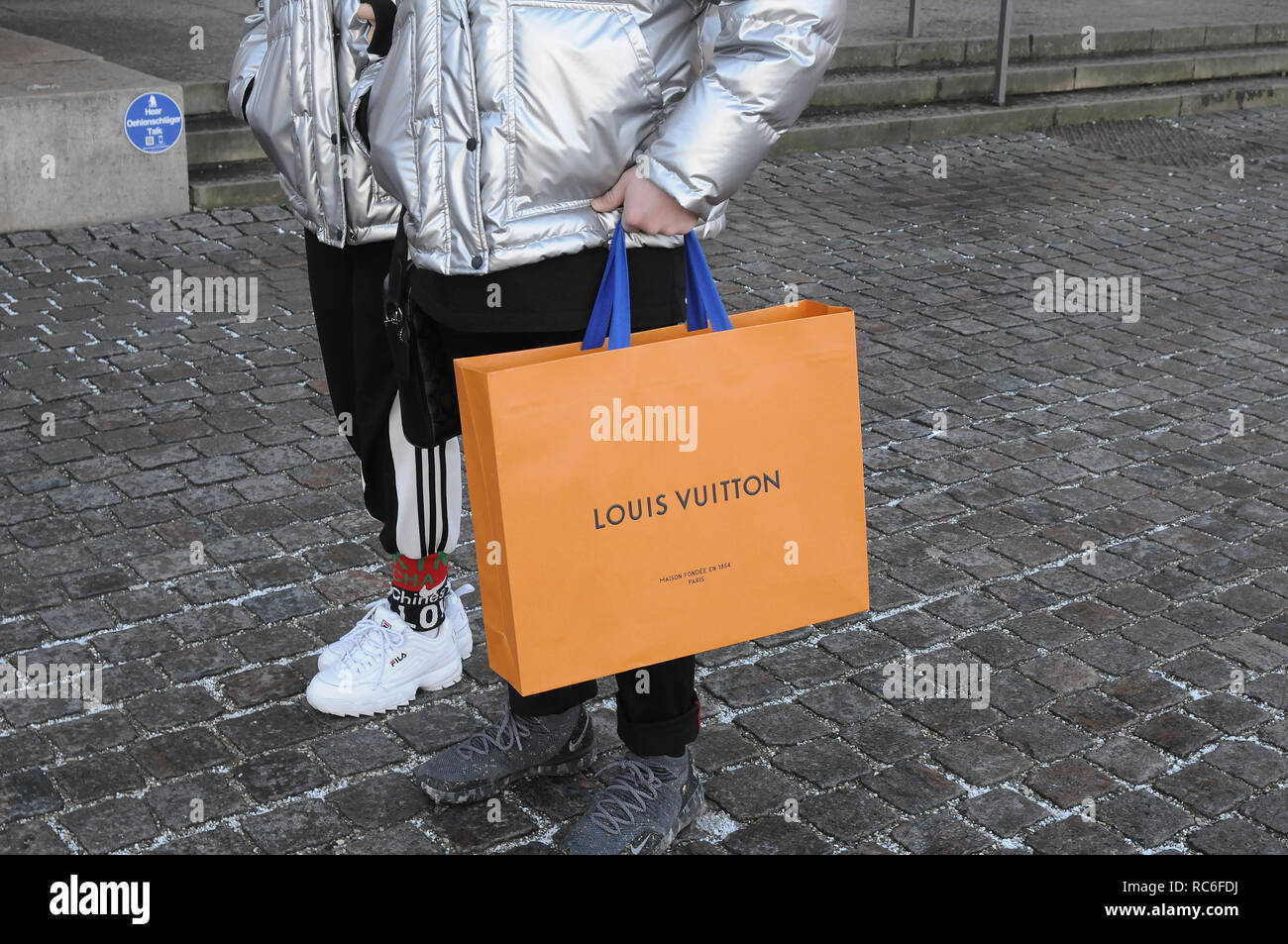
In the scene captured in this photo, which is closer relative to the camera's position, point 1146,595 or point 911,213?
point 1146,595

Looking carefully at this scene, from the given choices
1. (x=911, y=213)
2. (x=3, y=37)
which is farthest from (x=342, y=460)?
(x=3, y=37)

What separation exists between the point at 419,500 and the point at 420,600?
337 millimetres

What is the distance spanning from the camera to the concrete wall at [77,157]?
6.78 m

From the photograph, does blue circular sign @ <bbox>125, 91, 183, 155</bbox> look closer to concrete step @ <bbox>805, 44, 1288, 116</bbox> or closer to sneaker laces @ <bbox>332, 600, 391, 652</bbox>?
concrete step @ <bbox>805, 44, 1288, 116</bbox>

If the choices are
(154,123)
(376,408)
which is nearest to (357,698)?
(376,408)

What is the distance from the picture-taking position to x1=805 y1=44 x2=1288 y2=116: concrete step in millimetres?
9836

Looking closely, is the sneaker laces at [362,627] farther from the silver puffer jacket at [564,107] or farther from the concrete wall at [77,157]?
the concrete wall at [77,157]

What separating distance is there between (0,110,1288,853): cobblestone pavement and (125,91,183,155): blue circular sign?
429 millimetres

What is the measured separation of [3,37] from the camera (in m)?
8.20

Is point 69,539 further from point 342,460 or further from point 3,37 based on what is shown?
point 3,37

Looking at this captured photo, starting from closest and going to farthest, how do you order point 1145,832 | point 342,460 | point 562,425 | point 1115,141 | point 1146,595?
point 562,425
point 1145,832
point 1146,595
point 342,460
point 1115,141

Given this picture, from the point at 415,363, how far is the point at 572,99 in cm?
59

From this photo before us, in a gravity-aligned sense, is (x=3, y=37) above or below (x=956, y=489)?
above

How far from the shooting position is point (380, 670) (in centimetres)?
339
